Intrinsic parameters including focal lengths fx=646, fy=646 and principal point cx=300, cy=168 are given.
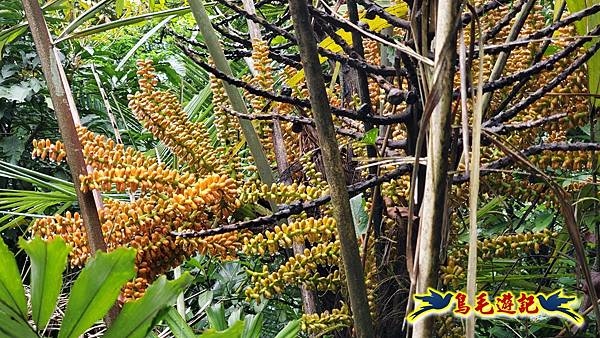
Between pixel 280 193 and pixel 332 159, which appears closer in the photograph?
pixel 332 159

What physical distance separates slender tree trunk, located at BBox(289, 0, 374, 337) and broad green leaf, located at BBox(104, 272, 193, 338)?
0.08 m

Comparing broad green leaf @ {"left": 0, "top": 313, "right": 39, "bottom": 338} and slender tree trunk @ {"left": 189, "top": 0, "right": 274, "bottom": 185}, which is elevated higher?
slender tree trunk @ {"left": 189, "top": 0, "right": 274, "bottom": 185}

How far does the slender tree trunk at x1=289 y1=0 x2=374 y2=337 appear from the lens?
1.08 ft

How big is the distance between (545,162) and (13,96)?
1.63 m

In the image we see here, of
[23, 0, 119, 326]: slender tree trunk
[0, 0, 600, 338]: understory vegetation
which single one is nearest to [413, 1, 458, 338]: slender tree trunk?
[0, 0, 600, 338]: understory vegetation

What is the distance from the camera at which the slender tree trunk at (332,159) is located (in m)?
0.33

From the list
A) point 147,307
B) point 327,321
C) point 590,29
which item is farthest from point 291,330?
point 590,29

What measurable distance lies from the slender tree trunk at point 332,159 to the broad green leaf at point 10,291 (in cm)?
17

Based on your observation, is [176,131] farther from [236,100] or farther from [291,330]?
[291,330]

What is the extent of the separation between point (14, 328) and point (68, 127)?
0.65 ft

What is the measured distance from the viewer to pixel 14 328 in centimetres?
33

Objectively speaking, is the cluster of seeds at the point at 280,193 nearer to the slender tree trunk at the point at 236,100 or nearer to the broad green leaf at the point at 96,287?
the slender tree trunk at the point at 236,100

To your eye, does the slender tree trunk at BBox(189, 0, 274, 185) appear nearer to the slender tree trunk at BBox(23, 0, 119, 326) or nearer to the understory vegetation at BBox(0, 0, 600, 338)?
the understory vegetation at BBox(0, 0, 600, 338)

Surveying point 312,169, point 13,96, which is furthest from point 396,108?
point 13,96
